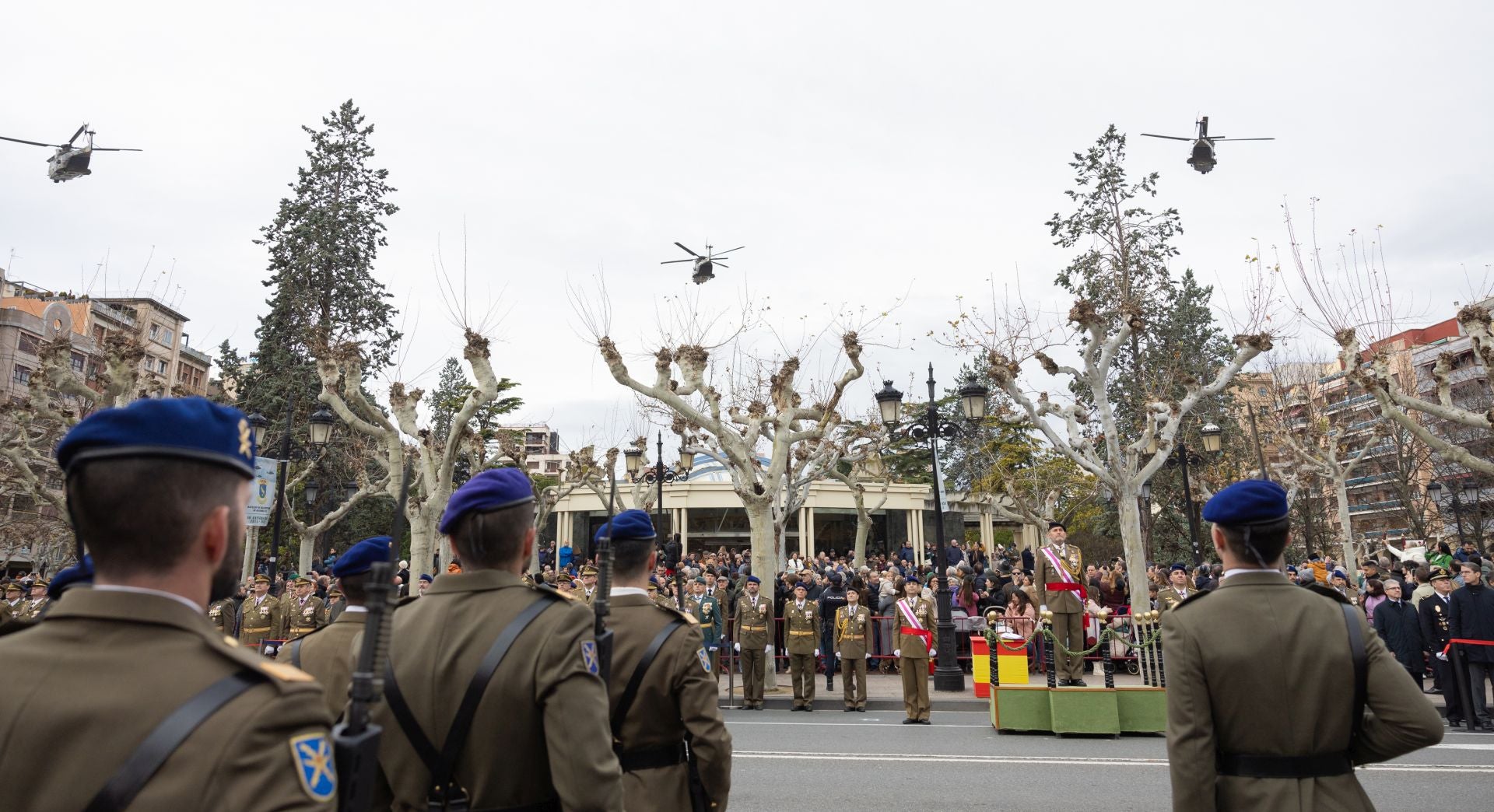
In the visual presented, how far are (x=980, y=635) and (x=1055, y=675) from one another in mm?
1786

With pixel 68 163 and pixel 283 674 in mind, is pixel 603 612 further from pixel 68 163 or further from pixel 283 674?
pixel 68 163

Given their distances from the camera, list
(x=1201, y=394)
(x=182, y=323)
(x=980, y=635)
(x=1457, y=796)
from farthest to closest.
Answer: (x=182, y=323) < (x=1201, y=394) < (x=980, y=635) < (x=1457, y=796)

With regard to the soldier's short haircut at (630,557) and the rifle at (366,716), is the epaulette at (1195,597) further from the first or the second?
the rifle at (366,716)

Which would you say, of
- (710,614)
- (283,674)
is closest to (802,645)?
(710,614)

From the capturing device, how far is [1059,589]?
47.5ft

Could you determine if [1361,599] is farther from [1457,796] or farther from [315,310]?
[315,310]

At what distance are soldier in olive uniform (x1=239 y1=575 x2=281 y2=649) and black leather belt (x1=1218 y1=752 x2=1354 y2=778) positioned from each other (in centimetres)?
1533

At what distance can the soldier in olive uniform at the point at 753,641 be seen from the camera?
1547 centimetres

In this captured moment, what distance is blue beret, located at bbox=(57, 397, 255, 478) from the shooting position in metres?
1.71

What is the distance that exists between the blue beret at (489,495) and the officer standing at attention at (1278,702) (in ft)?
7.77

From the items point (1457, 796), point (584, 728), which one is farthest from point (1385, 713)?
point (1457, 796)

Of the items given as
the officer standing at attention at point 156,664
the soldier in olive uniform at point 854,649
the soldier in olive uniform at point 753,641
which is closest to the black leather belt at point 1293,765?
the officer standing at attention at point 156,664

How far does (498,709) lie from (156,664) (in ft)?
4.16

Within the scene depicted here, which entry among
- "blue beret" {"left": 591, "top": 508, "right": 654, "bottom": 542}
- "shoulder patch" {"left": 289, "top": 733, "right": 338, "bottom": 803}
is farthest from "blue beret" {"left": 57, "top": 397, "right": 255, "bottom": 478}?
"blue beret" {"left": 591, "top": 508, "right": 654, "bottom": 542}
